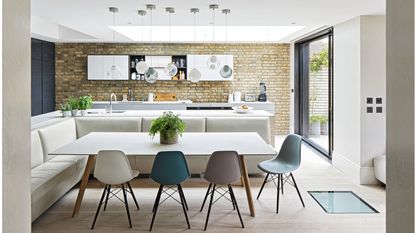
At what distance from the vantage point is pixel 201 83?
34.3 ft

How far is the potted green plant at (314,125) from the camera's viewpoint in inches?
335

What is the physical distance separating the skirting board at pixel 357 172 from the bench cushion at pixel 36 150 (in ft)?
13.8

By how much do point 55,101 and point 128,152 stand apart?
7157 millimetres

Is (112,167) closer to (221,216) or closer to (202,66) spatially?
(221,216)

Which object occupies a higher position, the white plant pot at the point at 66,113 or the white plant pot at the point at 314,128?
the white plant pot at the point at 66,113

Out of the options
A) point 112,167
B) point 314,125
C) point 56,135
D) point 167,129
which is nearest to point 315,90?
point 314,125

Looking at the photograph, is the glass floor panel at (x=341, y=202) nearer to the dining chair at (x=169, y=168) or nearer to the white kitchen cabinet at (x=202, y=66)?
the dining chair at (x=169, y=168)

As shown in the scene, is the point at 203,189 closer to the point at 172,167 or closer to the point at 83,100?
the point at 172,167

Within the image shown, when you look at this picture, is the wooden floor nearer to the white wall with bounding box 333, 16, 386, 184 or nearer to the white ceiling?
the white wall with bounding box 333, 16, 386, 184

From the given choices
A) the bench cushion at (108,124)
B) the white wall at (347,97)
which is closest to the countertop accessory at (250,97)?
the white wall at (347,97)

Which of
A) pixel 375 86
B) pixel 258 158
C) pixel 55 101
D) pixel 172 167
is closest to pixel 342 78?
pixel 375 86

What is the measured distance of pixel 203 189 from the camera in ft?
17.5

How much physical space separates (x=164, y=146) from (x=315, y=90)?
4990 mm
